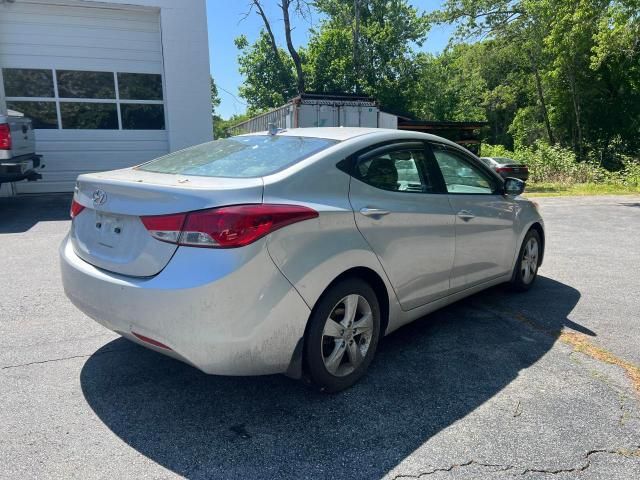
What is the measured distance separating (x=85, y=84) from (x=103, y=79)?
439mm

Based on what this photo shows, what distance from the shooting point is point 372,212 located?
3.07m

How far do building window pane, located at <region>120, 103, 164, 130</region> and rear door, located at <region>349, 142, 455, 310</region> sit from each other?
34.1 ft

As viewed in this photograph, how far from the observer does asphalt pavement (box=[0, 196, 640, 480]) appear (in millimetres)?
2371

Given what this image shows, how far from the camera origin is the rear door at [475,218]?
386 cm

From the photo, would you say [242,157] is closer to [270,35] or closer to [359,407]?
[359,407]

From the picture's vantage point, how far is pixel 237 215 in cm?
244

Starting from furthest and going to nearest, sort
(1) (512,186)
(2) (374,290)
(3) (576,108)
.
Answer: (3) (576,108)
(1) (512,186)
(2) (374,290)

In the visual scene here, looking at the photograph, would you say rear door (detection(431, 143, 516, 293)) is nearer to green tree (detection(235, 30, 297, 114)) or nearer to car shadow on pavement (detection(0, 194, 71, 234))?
car shadow on pavement (detection(0, 194, 71, 234))

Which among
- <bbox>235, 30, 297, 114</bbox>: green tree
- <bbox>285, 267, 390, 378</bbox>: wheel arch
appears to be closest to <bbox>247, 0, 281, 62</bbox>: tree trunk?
<bbox>235, 30, 297, 114</bbox>: green tree

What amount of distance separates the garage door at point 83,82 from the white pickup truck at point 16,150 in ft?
7.17

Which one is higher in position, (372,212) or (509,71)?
(509,71)

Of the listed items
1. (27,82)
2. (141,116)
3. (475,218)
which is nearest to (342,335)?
(475,218)

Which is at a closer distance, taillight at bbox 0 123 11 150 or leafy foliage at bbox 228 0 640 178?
taillight at bbox 0 123 11 150

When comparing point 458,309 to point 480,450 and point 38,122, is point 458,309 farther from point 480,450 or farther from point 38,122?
point 38,122
